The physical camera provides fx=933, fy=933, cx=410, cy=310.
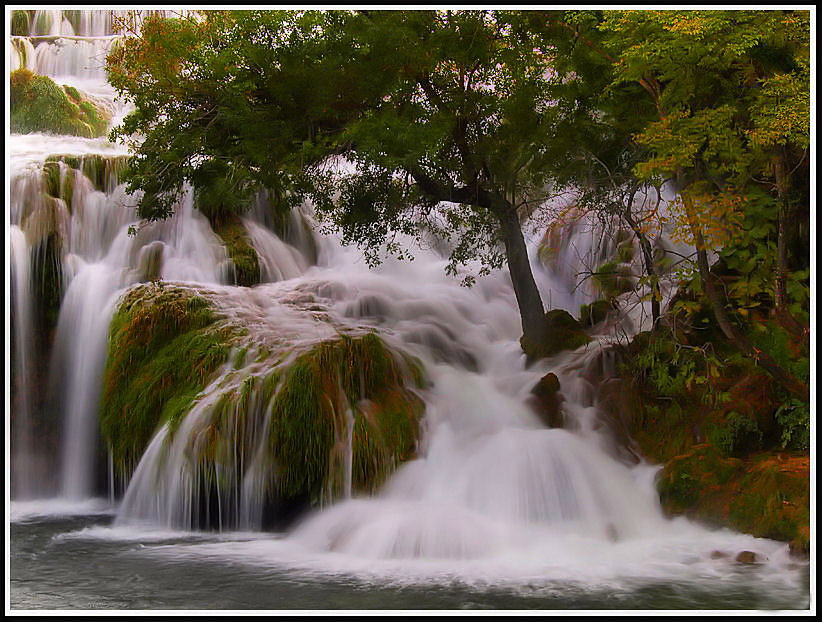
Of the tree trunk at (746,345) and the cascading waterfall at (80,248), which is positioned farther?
the cascading waterfall at (80,248)

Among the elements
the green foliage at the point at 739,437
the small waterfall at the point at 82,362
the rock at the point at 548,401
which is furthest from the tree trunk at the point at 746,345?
the small waterfall at the point at 82,362

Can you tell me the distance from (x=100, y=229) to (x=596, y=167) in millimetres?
4183

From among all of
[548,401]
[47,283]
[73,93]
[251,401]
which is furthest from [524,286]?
[73,93]

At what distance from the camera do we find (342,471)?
633 cm

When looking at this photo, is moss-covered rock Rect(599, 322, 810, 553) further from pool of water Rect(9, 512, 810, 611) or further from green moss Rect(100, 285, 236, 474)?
green moss Rect(100, 285, 236, 474)

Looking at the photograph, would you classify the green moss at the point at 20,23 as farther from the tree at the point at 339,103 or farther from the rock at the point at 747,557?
the rock at the point at 747,557

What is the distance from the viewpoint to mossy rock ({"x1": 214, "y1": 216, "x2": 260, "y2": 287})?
8.19 m

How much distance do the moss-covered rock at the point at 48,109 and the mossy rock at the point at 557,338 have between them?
13.4 feet

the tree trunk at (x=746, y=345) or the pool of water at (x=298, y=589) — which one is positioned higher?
the tree trunk at (x=746, y=345)

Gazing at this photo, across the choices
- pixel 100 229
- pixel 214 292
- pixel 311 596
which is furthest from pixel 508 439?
pixel 100 229

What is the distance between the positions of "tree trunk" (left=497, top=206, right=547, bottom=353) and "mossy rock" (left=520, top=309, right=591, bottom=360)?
1.0 inches

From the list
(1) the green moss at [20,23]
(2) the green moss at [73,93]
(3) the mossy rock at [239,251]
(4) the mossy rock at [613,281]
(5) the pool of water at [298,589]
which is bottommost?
(5) the pool of water at [298,589]

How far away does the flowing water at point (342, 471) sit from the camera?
5.33 m

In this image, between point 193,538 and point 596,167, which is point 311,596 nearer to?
point 193,538
